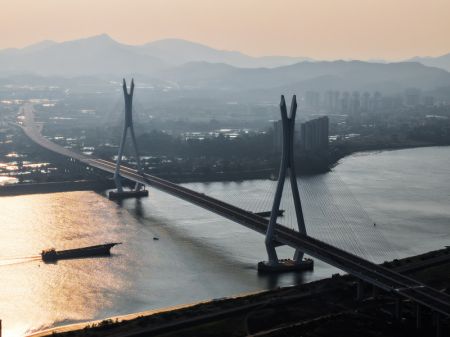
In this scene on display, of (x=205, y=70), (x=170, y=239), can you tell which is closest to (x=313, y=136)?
(x=170, y=239)

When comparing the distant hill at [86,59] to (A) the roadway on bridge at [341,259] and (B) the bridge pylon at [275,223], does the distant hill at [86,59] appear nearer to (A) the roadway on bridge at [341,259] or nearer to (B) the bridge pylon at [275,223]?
(A) the roadway on bridge at [341,259]

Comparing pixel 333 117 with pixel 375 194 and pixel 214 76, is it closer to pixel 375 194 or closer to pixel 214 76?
pixel 375 194

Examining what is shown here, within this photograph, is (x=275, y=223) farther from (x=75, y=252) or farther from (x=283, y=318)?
(x=75, y=252)

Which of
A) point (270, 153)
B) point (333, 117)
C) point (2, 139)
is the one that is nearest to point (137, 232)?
point (270, 153)

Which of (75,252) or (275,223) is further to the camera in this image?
(75,252)

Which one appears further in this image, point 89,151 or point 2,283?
point 89,151

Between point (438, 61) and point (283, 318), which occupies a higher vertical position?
point (438, 61)

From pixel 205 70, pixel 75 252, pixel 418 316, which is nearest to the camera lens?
pixel 418 316

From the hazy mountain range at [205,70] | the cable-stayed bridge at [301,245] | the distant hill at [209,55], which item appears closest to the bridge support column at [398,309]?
the cable-stayed bridge at [301,245]
